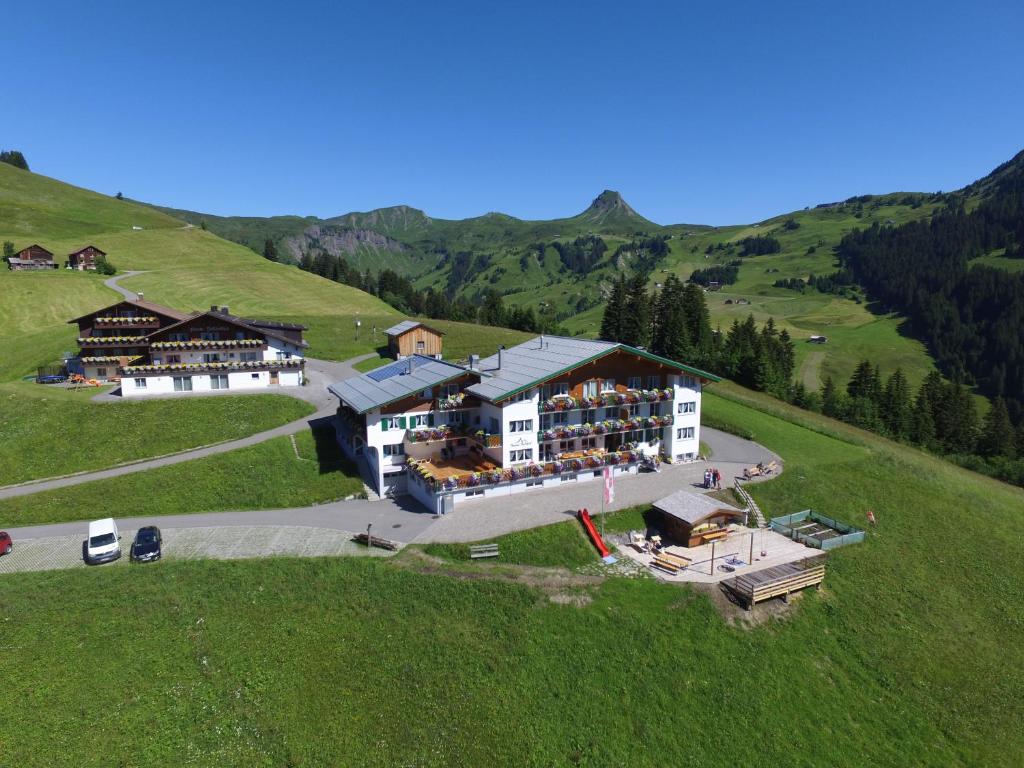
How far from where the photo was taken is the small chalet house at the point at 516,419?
38.7 metres

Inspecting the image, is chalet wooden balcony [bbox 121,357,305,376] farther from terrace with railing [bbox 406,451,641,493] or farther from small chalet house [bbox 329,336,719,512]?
terrace with railing [bbox 406,451,641,493]

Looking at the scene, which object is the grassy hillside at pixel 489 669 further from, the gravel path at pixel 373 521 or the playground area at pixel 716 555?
the gravel path at pixel 373 521

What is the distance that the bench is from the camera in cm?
3053

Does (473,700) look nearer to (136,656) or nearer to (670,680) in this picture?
(670,680)

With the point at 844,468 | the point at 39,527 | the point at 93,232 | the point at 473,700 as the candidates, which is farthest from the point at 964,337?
the point at 93,232

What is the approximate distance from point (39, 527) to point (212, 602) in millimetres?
15644

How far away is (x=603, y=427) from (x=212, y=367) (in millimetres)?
38614


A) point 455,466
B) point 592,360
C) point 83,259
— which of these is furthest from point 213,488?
point 83,259

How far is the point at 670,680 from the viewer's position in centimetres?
2447

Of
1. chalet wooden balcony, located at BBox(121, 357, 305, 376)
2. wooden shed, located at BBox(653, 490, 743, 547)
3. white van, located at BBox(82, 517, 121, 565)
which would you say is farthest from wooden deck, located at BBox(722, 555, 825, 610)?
chalet wooden balcony, located at BBox(121, 357, 305, 376)

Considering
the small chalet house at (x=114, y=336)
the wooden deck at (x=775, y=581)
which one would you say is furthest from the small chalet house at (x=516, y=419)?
the small chalet house at (x=114, y=336)

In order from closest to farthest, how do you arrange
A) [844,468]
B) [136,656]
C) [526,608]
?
[136,656] < [526,608] < [844,468]

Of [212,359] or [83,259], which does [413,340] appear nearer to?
[212,359]

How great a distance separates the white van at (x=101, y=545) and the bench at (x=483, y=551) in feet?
60.7
